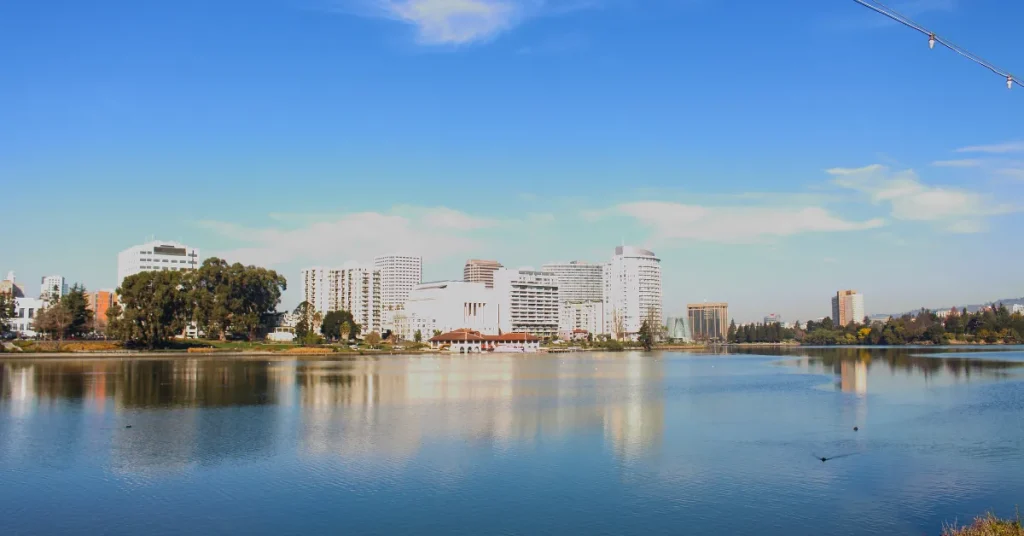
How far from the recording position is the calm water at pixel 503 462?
1389 centimetres

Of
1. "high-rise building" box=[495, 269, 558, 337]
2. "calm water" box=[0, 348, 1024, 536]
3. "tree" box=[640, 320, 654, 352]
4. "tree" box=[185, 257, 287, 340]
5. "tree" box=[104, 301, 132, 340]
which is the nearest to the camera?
"calm water" box=[0, 348, 1024, 536]

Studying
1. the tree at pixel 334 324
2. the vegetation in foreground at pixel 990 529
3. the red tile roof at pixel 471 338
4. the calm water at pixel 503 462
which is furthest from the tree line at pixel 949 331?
the vegetation in foreground at pixel 990 529

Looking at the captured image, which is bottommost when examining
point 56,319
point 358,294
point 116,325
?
point 116,325

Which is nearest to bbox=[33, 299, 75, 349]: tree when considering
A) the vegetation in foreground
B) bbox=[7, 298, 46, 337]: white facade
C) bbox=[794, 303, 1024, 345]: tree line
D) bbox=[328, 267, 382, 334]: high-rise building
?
bbox=[7, 298, 46, 337]: white facade

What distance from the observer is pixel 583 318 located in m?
195

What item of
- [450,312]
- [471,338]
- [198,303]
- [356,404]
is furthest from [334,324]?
[356,404]

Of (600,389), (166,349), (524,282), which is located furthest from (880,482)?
(524,282)

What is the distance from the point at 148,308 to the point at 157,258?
64.8 metres

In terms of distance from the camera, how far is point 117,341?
265 feet

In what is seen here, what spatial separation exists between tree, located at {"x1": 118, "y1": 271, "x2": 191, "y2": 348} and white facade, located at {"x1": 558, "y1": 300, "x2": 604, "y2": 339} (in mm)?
124286

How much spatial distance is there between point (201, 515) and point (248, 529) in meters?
1.45

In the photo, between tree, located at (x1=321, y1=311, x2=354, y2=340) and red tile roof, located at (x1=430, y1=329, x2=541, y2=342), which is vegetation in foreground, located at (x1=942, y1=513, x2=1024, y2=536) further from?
red tile roof, located at (x1=430, y1=329, x2=541, y2=342)

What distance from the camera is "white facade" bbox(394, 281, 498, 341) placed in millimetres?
148875

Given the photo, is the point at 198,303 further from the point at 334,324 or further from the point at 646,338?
the point at 646,338
